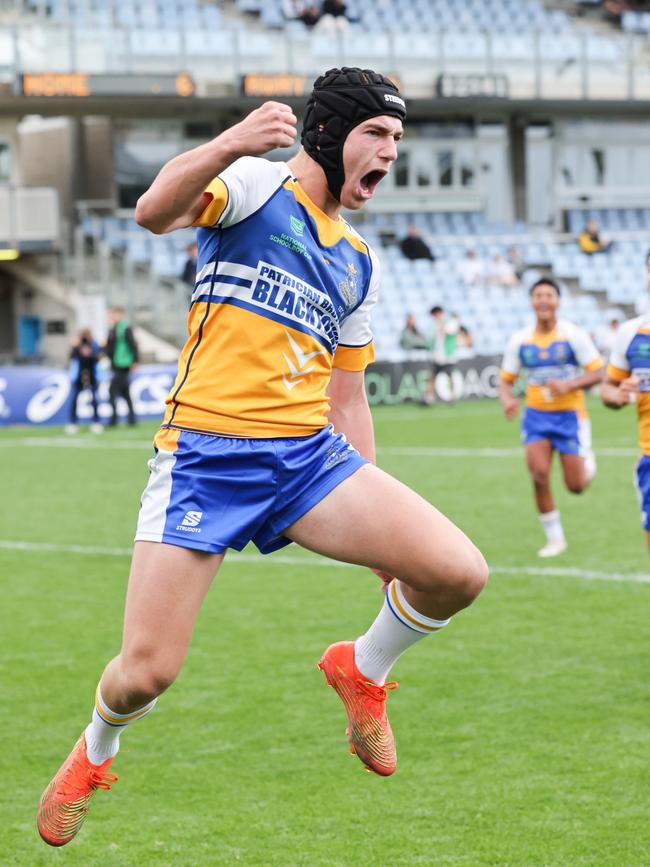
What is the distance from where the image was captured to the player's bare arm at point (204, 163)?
391 cm

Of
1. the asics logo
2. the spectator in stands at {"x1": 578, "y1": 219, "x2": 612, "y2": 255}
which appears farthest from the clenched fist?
the spectator in stands at {"x1": 578, "y1": 219, "x2": 612, "y2": 255}

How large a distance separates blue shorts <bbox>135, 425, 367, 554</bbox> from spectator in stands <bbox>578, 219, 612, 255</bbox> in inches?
1257

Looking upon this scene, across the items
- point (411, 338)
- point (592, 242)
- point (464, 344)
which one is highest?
point (592, 242)

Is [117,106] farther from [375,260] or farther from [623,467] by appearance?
[375,260]

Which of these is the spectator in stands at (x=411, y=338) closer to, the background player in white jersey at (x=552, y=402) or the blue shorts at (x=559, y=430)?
the background player in white jersey at (x=552, y=402)

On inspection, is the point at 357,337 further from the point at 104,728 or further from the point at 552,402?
the point at 552,402

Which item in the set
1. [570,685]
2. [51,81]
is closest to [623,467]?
[570,685]

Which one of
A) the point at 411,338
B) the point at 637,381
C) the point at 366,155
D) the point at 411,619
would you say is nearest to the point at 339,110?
the point at 366,155

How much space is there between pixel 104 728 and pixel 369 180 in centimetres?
200

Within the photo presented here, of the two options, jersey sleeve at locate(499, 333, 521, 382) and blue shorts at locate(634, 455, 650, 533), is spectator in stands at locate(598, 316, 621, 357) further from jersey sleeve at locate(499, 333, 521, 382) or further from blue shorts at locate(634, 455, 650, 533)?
blue shorts at locate(634, 455, 650, 533)

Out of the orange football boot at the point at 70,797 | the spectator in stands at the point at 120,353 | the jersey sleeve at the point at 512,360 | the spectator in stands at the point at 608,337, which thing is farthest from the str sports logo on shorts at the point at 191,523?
the spectator in stands at the point at 608,337

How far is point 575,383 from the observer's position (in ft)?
36.8

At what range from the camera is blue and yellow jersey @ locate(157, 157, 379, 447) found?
4.37 metres

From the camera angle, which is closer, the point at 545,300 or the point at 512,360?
the point at 545,300
